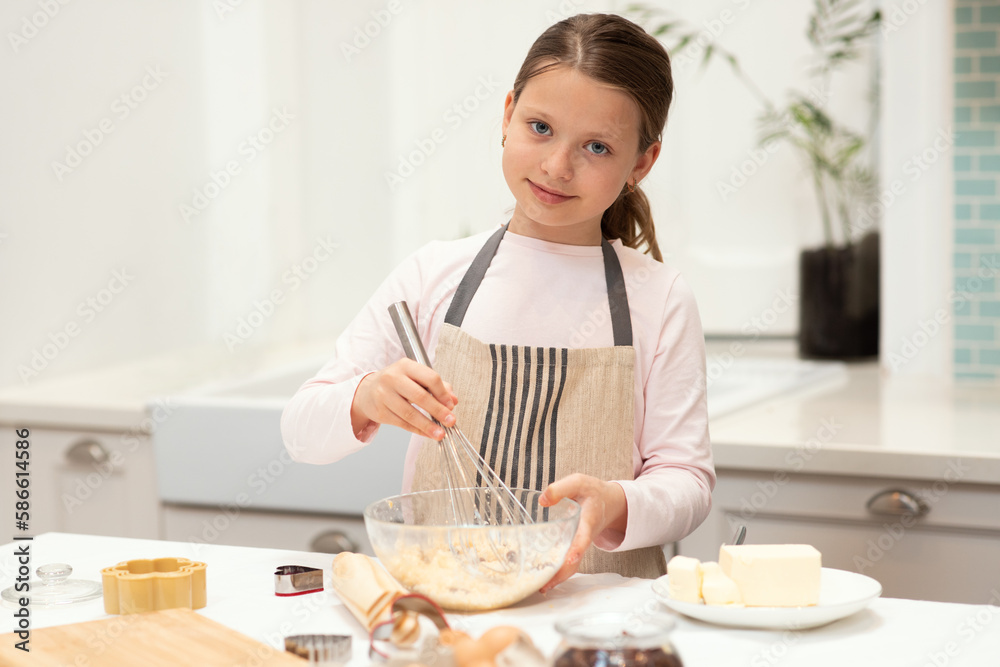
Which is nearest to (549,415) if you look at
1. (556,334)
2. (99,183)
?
(556,334)

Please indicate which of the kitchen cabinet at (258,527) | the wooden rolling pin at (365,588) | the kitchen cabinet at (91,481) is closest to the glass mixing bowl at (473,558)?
the wooden rolling pin at (365,588)

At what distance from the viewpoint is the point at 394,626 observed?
63 centimetres

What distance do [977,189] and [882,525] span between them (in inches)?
33.1

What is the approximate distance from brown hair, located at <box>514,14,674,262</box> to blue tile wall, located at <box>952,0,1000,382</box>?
3.54ft

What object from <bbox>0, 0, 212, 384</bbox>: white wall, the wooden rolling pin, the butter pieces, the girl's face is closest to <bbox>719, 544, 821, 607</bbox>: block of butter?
the butter pieces

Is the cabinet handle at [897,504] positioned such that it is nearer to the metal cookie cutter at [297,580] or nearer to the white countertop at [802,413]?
the white countertop at [802,413]

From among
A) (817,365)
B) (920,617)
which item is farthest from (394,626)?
(817,365)

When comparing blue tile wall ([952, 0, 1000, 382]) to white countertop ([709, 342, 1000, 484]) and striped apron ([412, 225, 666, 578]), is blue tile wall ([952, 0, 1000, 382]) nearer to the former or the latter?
white countertop ([709, 342, 1000, 484])

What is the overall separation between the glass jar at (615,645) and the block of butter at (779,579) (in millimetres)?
186

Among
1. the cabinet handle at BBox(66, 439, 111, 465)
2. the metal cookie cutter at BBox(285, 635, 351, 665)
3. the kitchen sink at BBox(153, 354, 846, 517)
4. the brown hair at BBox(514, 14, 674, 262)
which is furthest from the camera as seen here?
the cabinet handle at BBox(66, 439, 111, 465)

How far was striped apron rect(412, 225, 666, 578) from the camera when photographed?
103 cm

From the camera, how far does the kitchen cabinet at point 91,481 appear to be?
1.65m

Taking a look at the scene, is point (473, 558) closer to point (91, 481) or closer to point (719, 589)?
point (719, 589)

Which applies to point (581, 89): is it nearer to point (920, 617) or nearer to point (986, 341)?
point (920, 617)
